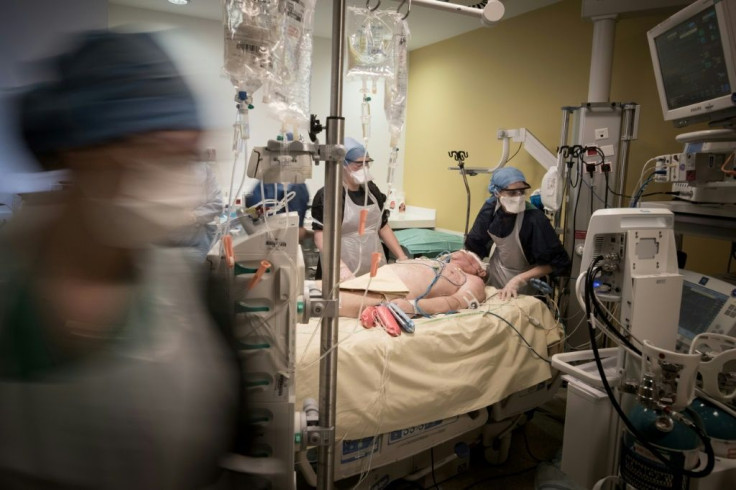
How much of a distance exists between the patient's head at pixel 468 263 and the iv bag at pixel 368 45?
1595 millimetres

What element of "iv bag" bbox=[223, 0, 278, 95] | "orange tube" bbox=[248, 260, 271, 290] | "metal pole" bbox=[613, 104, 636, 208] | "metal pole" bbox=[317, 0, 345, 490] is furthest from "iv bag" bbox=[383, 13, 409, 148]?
"metal pole" bbox=[613, 104, 636, 208]

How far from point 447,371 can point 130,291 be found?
1514 mm

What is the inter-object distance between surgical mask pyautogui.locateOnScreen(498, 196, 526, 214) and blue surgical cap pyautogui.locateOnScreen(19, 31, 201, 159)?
2231 millimetres

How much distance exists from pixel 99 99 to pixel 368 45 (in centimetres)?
78

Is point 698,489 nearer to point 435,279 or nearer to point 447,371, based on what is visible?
point 447,371

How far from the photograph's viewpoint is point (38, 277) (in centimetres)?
73

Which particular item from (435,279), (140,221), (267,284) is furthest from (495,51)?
(140,221)

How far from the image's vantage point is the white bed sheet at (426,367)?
5.71 ft

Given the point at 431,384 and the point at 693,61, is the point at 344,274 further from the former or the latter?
the point at 693,61

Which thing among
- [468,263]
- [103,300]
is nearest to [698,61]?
[468,263]

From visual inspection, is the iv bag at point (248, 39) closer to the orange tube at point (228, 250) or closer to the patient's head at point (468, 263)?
the orange tube at point (228, 250)

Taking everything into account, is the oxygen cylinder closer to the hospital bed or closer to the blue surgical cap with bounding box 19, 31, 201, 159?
the hospital bed

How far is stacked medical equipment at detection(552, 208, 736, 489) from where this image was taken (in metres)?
1.48

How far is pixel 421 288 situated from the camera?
238cm
